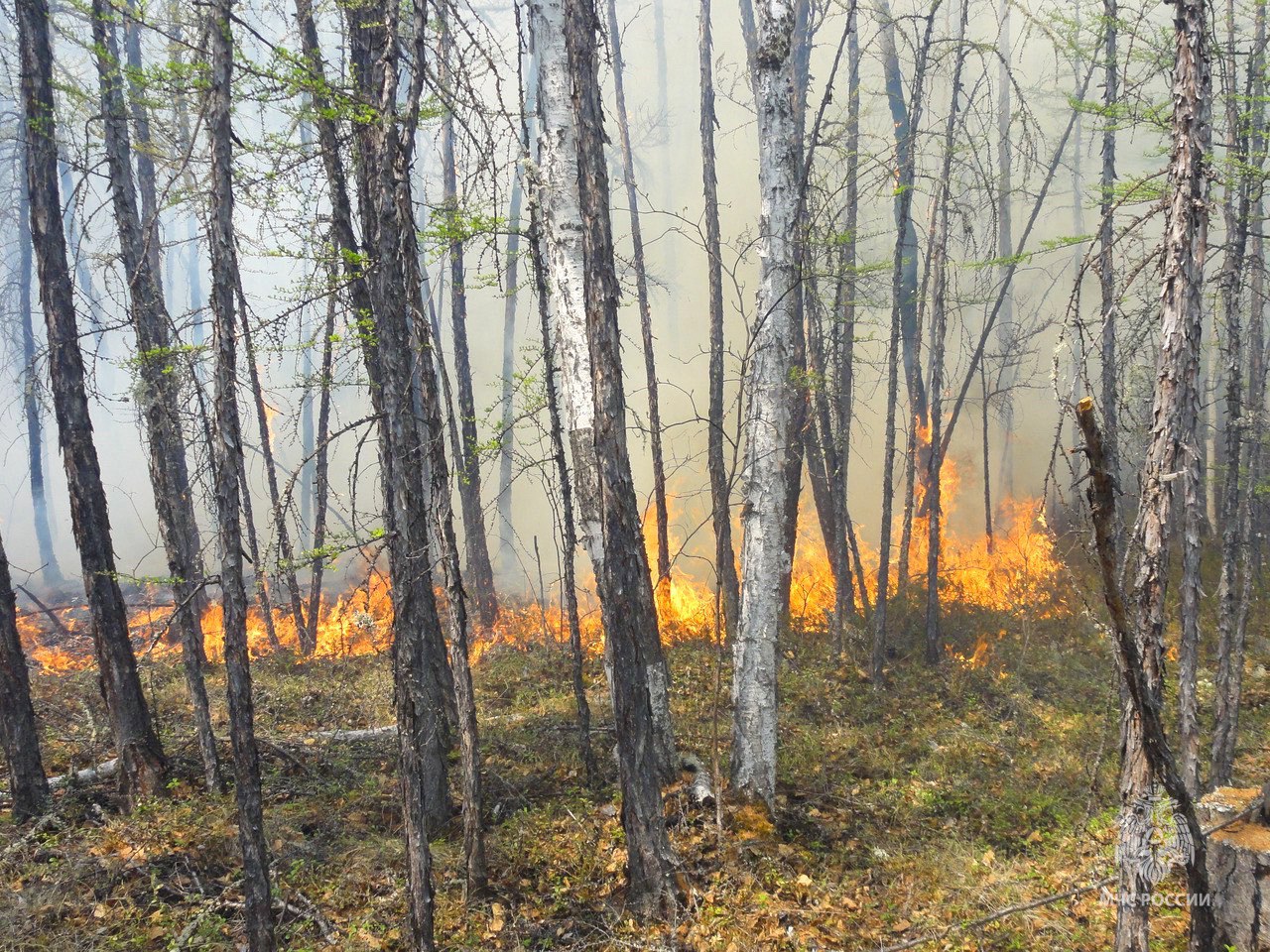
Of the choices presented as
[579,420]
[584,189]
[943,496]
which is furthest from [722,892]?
[943,496]

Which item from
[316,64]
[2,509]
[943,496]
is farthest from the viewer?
[2,509]

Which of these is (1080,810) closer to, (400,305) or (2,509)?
(400,305)

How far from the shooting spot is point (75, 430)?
22.4 feet

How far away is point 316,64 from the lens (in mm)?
5309

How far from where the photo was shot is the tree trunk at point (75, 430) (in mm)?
6629

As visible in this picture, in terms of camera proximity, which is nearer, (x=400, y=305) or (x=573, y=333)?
(x=400, y=305)

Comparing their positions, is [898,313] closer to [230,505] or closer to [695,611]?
[695,611]

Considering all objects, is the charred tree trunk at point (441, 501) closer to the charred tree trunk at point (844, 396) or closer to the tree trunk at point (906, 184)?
the tree trunk at point (906, 184)

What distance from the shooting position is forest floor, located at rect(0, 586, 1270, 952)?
5457mm

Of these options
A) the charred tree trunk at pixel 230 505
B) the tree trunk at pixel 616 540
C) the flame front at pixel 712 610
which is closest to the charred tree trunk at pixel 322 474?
the flame front at pixel 712 610

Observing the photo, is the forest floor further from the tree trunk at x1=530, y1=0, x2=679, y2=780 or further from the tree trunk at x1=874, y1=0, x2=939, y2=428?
the tree trunk at x1=874, y1=0, x2=939, y2=428

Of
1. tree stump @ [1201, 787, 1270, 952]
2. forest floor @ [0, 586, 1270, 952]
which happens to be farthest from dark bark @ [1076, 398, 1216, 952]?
tree stump @ [1201, 787, 1270, 952]

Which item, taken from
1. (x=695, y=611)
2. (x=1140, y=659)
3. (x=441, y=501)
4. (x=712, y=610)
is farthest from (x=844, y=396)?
(x=1140, y=659)

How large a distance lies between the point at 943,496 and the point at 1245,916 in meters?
17.1
